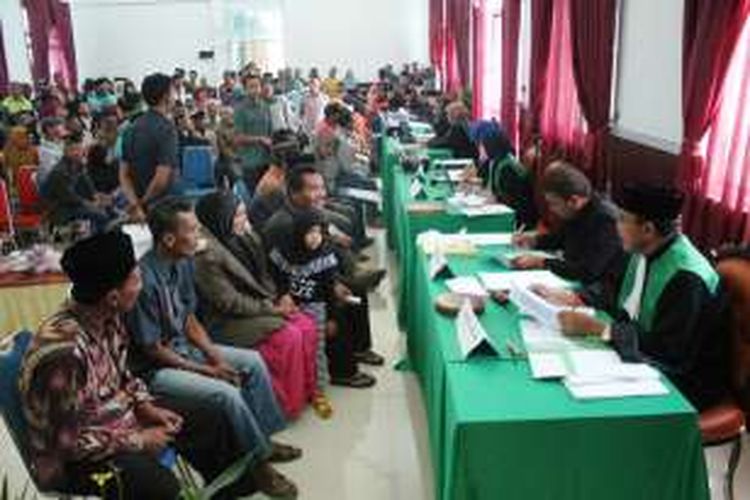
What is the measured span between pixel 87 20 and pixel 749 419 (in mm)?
16047

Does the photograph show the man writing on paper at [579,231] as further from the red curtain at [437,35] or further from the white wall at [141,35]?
the white wall at [141,35]

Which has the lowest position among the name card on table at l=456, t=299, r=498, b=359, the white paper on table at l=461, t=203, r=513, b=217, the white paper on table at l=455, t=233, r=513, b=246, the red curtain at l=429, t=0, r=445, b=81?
the name card on table at l=456, t=299, r=498, b=359

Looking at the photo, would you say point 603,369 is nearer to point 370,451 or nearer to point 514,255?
point 514,255

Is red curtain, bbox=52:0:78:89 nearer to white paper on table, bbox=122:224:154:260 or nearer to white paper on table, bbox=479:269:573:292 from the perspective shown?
white paper on table, bbox=122:224:154:260

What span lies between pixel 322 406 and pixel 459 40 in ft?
28.0

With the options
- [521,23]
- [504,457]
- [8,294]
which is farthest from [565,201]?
[521,23]

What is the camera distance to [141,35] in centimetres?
1571

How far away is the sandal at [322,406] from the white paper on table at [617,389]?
1656 mm

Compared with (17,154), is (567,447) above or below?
below

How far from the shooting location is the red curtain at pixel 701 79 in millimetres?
3166

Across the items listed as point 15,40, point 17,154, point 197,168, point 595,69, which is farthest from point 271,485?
point 15,40

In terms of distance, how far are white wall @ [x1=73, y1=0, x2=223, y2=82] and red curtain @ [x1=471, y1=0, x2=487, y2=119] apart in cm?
735

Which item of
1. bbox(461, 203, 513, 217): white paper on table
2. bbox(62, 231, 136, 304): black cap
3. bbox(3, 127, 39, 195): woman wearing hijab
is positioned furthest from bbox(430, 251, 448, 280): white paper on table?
bbox(3, 127, 39, 195): woman wearing hijab

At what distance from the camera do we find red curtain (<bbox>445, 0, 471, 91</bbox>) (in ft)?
34.7
